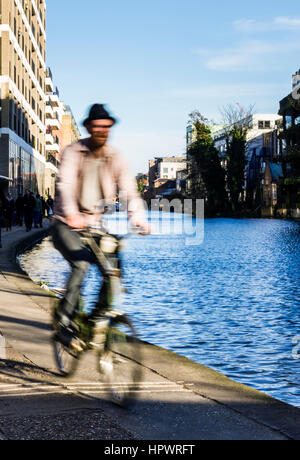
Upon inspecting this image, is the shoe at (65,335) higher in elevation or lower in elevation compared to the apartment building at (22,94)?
lower

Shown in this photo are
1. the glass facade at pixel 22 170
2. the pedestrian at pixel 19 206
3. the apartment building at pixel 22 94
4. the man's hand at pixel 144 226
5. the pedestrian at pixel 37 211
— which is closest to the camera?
the man's hand at pixel 144 226

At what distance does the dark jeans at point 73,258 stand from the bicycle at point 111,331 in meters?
0.04

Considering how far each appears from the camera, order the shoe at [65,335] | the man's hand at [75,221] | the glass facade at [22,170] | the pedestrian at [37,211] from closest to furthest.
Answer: the man's hand at [75,221], the shoe at [65,335], the pedestrian at [37,211], the glass facade at [22,170]

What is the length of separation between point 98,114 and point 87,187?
0.49 metres

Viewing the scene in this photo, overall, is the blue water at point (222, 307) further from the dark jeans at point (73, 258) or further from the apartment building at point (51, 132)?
the apartment building at point (51, 132)

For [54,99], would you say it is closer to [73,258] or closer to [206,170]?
[206,170]

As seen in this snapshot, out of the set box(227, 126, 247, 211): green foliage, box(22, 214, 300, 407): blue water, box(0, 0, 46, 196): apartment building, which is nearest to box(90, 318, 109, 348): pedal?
box(22, 214, 300, 407): blue water

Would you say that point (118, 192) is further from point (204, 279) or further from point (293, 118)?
point (293, 118)

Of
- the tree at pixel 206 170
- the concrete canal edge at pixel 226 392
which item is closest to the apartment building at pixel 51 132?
the tree at pixel 206 170

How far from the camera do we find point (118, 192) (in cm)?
496

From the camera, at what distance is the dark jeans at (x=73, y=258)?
15.7ft

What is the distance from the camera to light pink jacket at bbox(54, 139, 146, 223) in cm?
476

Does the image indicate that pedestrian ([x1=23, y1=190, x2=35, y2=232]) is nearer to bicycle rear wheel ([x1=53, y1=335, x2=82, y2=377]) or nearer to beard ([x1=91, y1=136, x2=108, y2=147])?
bicycle rear wheel ([x1=53, y1=335, x2=82, y2=377])

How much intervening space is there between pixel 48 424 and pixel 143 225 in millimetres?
1470
